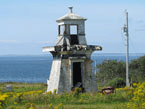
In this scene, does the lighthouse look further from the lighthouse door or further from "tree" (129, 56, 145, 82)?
"tree" (129, 56, 145, 82)

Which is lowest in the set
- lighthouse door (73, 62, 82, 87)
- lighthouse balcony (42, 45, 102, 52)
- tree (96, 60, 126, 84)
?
tree (96, 60, 126, 84)

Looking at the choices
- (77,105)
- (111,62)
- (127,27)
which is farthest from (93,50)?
(111,62)

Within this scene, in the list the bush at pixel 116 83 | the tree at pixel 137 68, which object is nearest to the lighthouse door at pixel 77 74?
the bush at pixel 116 83

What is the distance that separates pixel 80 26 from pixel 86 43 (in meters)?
1.05

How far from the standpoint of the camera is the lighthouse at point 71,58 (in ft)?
80.3

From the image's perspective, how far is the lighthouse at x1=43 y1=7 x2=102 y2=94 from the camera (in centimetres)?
2447

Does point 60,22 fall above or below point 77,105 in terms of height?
above

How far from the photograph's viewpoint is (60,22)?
997 inches

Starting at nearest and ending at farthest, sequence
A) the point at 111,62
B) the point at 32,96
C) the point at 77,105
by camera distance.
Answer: the point at 77,105
the point at 32,96
the point at 111,62

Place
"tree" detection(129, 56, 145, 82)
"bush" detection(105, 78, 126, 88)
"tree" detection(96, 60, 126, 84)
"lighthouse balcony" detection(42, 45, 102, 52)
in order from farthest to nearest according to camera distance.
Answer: "tree" detection(96, 60, 126, 84) < "tree" detection(129, 56, 145, 82) < "bush" detection(105, 78, 126, 88) < "lighthouse balcony" detection(42, 45, 102, 52)

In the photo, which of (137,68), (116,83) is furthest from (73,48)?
(137,68)

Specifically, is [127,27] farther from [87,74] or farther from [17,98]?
[17,98]

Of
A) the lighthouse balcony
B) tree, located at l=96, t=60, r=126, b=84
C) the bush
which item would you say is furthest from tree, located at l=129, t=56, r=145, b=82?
the lighthouse balcony

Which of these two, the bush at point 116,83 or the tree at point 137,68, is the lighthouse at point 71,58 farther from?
the tree at point 137,68
